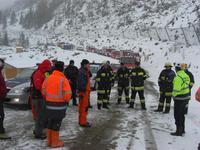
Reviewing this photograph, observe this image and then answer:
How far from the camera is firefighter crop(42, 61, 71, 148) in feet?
28.1

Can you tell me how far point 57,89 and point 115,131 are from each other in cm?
263

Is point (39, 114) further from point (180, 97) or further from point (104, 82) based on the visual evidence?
point (104, 82)

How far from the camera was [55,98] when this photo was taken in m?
8.58

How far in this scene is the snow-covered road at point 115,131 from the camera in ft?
29.3

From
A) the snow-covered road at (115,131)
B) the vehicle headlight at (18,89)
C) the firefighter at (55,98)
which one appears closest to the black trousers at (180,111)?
the snow-covered road at (115,131)

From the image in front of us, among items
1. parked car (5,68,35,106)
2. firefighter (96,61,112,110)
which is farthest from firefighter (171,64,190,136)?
parked car (5,68,35,106)

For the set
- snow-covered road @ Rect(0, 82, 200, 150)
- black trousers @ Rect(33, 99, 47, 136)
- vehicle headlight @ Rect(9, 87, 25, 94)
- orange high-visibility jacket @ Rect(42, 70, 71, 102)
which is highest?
orange high-visibility jacket @ Rect(42, 70, 71, 102)

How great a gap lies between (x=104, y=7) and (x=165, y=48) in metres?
59.5

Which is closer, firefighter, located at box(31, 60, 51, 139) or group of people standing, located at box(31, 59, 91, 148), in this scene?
group of people standing, located at box(31, 59, 91, 148)

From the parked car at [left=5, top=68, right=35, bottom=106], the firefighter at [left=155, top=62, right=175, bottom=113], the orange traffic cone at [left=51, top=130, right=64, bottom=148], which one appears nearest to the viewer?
the orange traffic cone at [left=51, top=130, right=64, bottom=148]

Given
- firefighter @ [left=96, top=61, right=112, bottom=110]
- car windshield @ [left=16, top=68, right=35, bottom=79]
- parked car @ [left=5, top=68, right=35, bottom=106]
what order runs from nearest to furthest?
parked car @ [left=5, top=68, right=35, bottom=106] < firefighter @ [left=96, top=61, right=112, bottom=110] < car windshield @ [left=16, top=68, right=35, bottom=79]

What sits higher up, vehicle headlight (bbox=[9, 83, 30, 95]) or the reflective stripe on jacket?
the reflective stripe on jacket

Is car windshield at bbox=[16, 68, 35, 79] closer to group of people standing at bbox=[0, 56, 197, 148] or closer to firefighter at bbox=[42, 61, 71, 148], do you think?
group of people standing at bbox=[0, 56, 197, 148]

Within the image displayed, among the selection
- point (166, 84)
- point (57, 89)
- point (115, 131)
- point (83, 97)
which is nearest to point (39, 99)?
point (57, 89)
